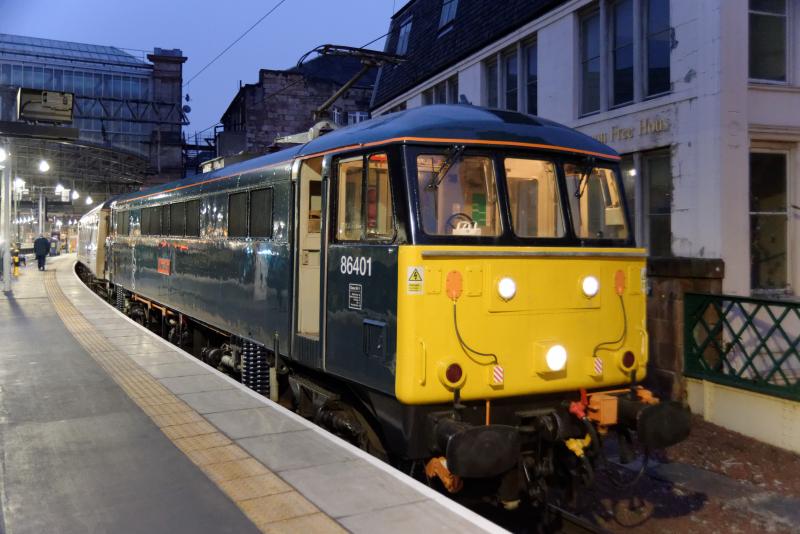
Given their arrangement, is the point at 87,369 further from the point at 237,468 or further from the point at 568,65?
the point at 568,65

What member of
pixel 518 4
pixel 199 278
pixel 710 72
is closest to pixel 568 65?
pixel 518 4

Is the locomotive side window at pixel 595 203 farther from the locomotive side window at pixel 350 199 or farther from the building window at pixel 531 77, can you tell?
the building window at pixel 531 77

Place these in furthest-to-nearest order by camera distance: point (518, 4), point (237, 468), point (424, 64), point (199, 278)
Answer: point (424, 64)
point (518, 4)
point (199, 278)
point (237, 468)

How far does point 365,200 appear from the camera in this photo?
5648 mm

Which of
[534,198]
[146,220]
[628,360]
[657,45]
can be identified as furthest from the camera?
[146,220]

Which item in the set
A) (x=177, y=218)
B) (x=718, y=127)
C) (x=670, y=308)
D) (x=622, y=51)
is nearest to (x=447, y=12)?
(x=622, y=51)

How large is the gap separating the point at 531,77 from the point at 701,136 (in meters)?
4.92

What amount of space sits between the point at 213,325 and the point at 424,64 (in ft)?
34.2

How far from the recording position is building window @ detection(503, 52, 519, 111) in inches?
552

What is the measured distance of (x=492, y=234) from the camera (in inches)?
214

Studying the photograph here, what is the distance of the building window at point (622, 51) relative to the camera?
10.9 metres

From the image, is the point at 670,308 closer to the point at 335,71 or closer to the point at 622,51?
the point at 622,51

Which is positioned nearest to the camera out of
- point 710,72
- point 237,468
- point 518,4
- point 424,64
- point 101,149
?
point 237,468

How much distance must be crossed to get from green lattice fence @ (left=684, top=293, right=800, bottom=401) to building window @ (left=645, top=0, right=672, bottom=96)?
3.32 metres
